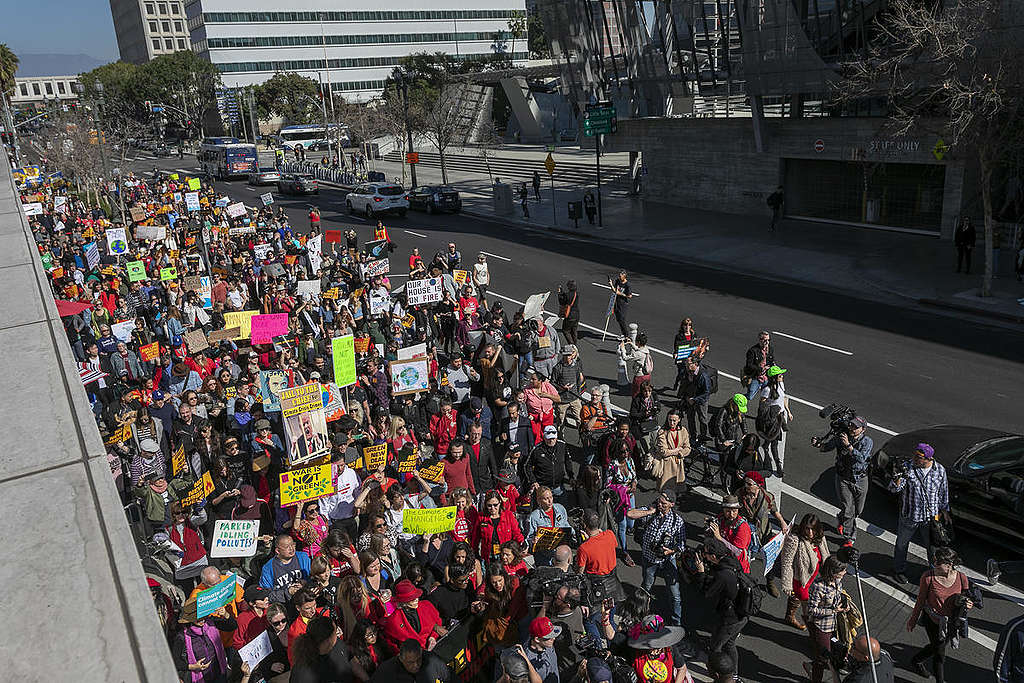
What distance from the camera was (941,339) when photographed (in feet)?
53.9

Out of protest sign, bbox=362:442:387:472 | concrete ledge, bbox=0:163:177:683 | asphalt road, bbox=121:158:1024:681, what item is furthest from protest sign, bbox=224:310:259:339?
concrete ledge, bbox=0:163:177:683

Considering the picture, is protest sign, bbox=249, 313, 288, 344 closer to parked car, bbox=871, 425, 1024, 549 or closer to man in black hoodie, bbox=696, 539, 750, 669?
man in black hoodie, bbox=696, 539, 750, 669

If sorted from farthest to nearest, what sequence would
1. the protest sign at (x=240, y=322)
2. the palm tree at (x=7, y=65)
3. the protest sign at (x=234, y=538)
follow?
the palm tree at (x=7, y=65), the protest sign at (x=240, y=322), the protest sign at (x=234, y=538)

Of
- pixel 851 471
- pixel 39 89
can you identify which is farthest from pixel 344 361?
pixel 39 89

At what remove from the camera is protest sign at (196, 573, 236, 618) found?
6508mm

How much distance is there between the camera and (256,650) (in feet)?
20.5

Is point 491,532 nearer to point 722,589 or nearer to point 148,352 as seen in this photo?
point 722,589

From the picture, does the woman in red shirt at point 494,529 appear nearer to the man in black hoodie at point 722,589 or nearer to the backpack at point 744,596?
the man in black hoodie at point 722,589

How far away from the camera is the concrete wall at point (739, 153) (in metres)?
25.5

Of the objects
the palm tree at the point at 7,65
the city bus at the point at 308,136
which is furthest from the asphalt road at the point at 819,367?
the city bus at the point at 308,136

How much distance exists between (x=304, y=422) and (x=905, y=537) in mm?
7158

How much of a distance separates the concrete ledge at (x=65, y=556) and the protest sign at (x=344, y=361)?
6.94 meters

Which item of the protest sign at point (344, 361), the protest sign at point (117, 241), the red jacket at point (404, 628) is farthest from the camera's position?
the protest sign at point (117, 241)

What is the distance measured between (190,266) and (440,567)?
16.7 meters
